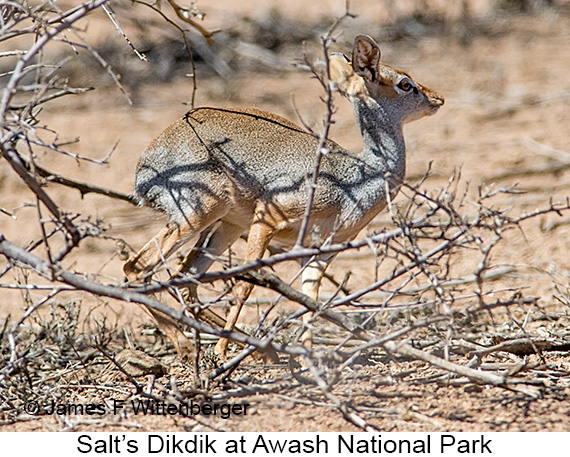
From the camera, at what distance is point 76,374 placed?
5.00 metres

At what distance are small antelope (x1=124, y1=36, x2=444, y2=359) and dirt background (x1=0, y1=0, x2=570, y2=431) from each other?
330 millimetres

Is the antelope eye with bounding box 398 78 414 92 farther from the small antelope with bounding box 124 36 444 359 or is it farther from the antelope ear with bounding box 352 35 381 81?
the antelope ear with bounding box 352 35 381 81

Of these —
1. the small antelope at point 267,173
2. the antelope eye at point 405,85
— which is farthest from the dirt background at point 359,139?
the antelope eye at point 405,85

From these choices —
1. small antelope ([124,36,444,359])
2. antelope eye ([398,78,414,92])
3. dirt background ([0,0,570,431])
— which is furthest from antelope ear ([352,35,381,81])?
dirt background ([0,0,570,431])

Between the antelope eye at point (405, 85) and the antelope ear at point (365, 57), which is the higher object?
the antelope ear at point (365, 57)

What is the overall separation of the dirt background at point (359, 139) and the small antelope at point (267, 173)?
1.08 ft

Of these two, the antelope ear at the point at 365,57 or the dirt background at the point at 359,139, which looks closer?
the dirt background at the point at 359,139

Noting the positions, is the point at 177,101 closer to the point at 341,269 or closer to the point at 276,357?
the point at 341,269

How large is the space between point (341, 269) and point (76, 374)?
255cm

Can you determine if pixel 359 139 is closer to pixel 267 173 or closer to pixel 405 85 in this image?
pixel 405 85

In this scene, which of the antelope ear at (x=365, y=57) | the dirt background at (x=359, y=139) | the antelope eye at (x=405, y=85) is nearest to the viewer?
the dirt background at (x=359, y=139)

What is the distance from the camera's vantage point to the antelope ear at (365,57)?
502 centimetres

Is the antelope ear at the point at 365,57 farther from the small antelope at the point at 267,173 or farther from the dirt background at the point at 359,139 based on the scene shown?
the dirt background at the point at 359,139

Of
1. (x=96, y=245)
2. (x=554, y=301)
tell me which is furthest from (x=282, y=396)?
(x=96, y=245)
